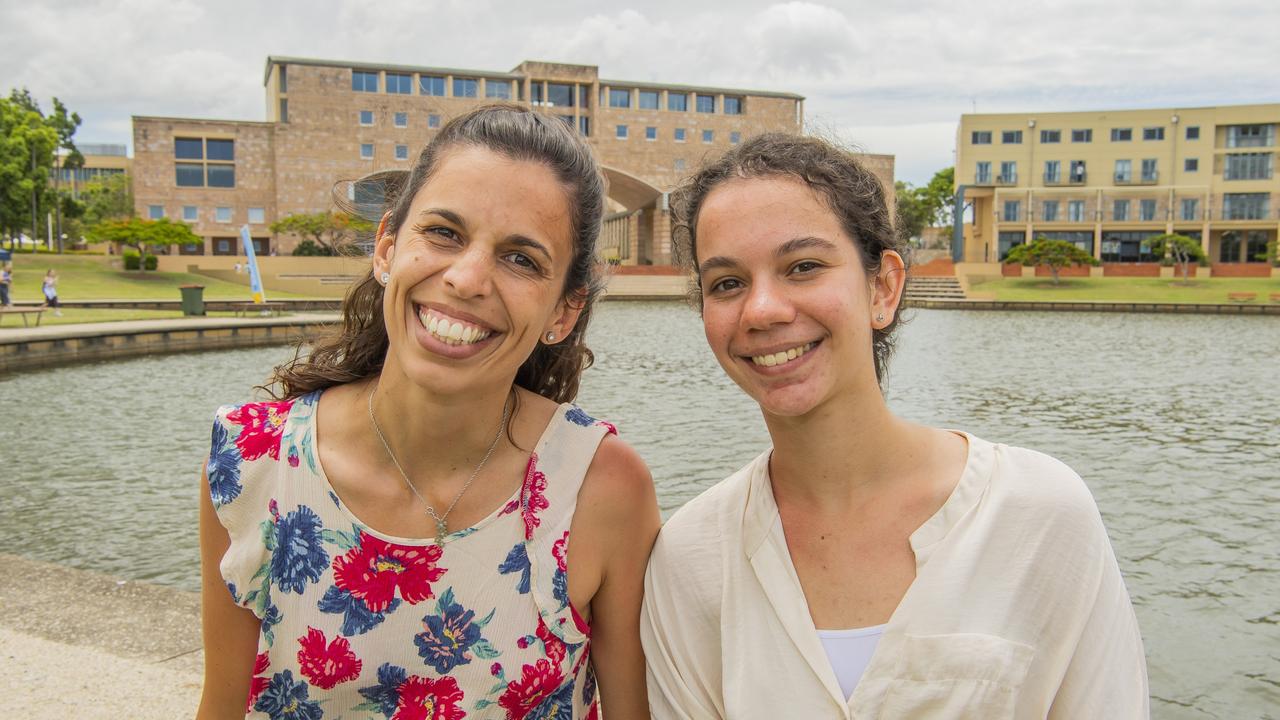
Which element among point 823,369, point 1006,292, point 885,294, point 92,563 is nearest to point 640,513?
point 823,369

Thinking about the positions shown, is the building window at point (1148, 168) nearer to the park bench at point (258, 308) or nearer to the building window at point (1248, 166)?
the building window at point (1248, 166)

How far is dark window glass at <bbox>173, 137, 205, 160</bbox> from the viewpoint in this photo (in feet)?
172

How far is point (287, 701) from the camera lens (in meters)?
1.95

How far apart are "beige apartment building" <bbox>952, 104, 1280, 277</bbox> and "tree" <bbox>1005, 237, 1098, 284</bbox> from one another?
1056cm

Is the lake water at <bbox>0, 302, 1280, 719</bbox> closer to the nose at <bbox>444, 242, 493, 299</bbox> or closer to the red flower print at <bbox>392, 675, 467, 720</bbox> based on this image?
the red flower print at <bbox>392, 675, 467, 720</bbox>

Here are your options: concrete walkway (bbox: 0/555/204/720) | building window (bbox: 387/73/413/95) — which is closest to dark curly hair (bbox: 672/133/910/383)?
concrete walkway (bbox: 0/555/204/720)

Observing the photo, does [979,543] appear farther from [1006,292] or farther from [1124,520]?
[1006,292]

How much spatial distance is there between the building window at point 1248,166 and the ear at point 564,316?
209 ft

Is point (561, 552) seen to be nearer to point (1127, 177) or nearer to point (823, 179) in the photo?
point (823, 179)

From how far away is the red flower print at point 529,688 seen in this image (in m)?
1.94

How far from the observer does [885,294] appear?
2.03m

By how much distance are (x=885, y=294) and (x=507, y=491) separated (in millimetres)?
941

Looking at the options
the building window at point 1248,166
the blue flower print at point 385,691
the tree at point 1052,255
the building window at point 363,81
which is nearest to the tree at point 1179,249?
the tree at point 1052,255

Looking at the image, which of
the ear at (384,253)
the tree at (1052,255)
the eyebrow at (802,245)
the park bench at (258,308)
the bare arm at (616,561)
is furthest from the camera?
the tree at (1052,255)
